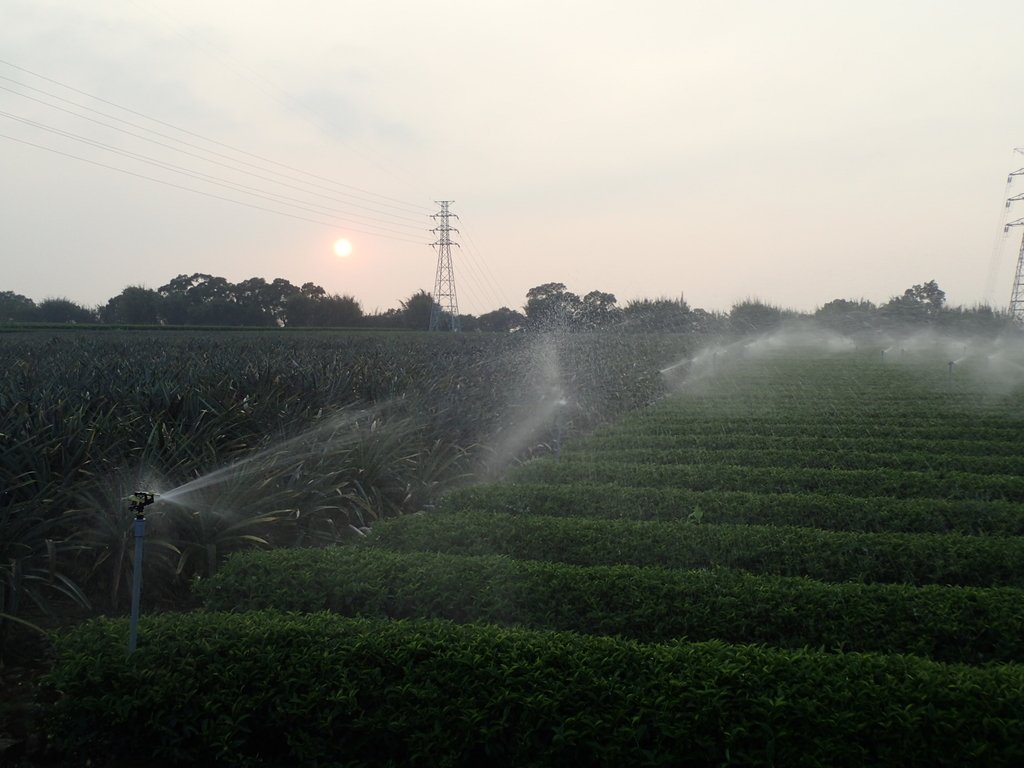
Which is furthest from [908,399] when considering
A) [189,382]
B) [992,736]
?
[992,736]

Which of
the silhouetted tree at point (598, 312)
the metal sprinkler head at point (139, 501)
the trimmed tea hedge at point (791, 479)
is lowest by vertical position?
the trimmed tea hedge at point (791, 479)

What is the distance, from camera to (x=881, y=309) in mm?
48406

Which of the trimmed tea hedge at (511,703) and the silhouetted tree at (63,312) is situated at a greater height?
the silhouetted tree at (63,312)

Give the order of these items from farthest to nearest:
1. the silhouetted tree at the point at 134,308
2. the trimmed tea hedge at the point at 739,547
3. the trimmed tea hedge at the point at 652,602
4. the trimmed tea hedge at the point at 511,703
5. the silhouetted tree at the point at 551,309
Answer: the silhouetted tree at the point at 134,308
the silhouetted tree at the point at 551,309
the trimmed tea hedge at the point at 739,547
the trimmed tea hedge at the point at 652,602
the trimmed tea hedge at the point at 511,703

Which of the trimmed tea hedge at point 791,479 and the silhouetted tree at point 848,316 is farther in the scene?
the silhouetted tree at point 848,316

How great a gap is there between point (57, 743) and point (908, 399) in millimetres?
14590

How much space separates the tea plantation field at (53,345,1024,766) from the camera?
8.78 ft

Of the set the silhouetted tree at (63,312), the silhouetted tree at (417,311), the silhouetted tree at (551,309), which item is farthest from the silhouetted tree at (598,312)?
the silhouetted tree at (63,312)

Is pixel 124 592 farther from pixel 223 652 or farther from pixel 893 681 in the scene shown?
pixel 893 681

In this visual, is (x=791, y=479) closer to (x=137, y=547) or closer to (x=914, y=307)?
(x=137, y=547)

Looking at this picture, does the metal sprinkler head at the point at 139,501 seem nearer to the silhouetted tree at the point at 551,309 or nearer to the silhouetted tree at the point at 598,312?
the silhouetted tree at the point at 551,309

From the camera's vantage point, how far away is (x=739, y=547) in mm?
4938

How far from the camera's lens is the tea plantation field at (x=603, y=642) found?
268 centimetres

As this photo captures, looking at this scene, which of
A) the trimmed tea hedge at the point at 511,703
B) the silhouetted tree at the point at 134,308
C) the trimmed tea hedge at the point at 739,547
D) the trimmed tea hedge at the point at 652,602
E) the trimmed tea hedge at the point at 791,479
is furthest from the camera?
the silhouetted tree at the point at 134,308
